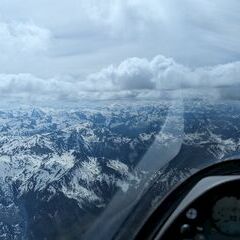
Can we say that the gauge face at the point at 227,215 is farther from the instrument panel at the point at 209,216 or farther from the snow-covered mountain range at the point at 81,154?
the snow-covered mountain range at the point at 81,154

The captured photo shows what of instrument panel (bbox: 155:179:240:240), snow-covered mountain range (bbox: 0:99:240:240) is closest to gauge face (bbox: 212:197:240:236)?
instrument panel (bbox: 155:179:240:240)

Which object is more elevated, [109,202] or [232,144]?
[232,144]

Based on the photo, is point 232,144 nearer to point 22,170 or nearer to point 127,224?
point 127,224

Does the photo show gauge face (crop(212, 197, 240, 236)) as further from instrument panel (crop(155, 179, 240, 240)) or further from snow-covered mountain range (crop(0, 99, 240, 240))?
snow-covered mountain range (crop(0, 99, 240, 240))

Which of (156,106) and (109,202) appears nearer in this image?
(109,202)

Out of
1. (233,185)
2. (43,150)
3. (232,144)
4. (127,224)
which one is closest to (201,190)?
(233,185)

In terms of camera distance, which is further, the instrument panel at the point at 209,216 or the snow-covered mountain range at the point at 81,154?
the snow-covered mountain range at the point at 81,154

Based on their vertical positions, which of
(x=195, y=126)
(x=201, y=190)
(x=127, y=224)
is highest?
(x=195, y=126)

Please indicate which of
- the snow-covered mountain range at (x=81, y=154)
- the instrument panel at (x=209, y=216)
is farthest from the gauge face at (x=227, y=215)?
the snow-covered mountain range at (x=81, y=154)

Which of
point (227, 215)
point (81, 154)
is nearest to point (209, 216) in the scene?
point (227, 215)
